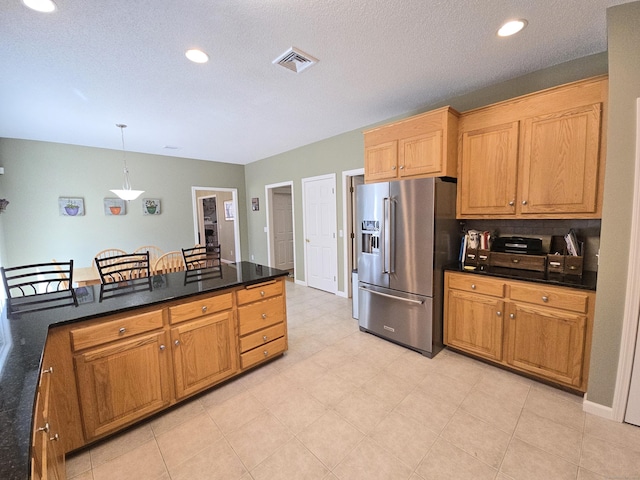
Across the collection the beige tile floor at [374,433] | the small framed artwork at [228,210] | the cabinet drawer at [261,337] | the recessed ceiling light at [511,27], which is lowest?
the beige tile floor at [374,433]

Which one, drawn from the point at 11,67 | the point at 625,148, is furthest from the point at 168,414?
the point at 625,148

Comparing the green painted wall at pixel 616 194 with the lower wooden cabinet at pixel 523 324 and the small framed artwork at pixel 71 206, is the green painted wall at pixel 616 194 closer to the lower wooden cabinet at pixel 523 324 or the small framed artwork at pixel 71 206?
the lower wooden cabinet at pixel 523 324

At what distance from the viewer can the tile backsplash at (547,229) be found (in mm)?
2217

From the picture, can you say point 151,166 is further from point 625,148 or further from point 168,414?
point 625,148

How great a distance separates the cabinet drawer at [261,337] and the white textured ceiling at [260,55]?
2191 mm

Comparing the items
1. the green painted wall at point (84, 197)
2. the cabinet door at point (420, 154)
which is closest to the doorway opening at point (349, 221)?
the cabinet door at point (420, 154)

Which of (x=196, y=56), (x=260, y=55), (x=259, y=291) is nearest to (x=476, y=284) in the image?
(x=259, y=291)

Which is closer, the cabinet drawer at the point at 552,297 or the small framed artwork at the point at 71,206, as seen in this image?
the cabinet drawer at the point at 552,297

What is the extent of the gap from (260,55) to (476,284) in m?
2.55

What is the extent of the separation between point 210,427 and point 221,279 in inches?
40.4

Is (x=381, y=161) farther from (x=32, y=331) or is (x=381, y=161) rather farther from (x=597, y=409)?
(x=32, y=331)

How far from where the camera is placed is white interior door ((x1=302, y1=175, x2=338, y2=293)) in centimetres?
444

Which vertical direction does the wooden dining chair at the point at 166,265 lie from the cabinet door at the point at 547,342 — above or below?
above

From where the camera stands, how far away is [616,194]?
167cm
